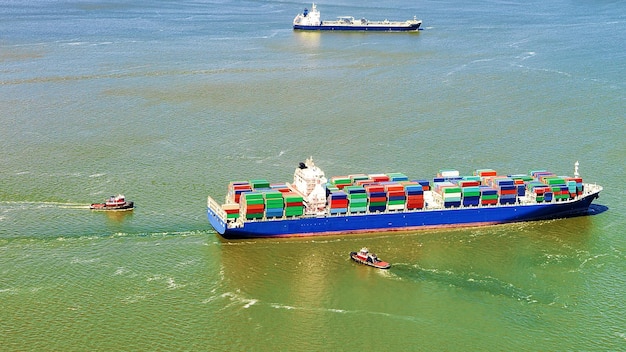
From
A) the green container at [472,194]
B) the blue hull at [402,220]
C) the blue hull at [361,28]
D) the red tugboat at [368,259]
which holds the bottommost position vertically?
the red tugboat at [368,259]

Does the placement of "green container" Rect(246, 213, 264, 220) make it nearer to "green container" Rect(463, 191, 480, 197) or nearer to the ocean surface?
the ocean surface

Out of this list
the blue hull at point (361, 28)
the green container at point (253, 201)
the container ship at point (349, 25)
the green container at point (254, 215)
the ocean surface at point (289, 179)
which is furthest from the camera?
the container ship at point (349, 25)

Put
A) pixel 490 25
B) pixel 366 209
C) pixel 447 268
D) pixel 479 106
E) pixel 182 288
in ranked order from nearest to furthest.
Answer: pixel 182 288 < pixel 447 268 < pixel 366 209 < pixel 479 106 < pixel 490 25

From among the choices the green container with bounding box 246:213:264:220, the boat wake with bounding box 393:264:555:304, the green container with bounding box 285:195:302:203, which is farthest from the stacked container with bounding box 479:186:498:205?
the green container with bounding box 246:213:264:220

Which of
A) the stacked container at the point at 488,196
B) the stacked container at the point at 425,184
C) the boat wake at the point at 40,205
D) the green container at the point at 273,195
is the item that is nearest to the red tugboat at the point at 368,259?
the green container at the point at 273,195

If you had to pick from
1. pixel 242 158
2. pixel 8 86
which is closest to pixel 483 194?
pixel 242 158

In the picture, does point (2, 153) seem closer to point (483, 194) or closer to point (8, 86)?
point (8, 86)

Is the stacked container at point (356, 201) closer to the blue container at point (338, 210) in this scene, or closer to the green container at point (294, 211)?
the blue container at point (338, 210)

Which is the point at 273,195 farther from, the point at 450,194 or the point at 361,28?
the point at 361,28
